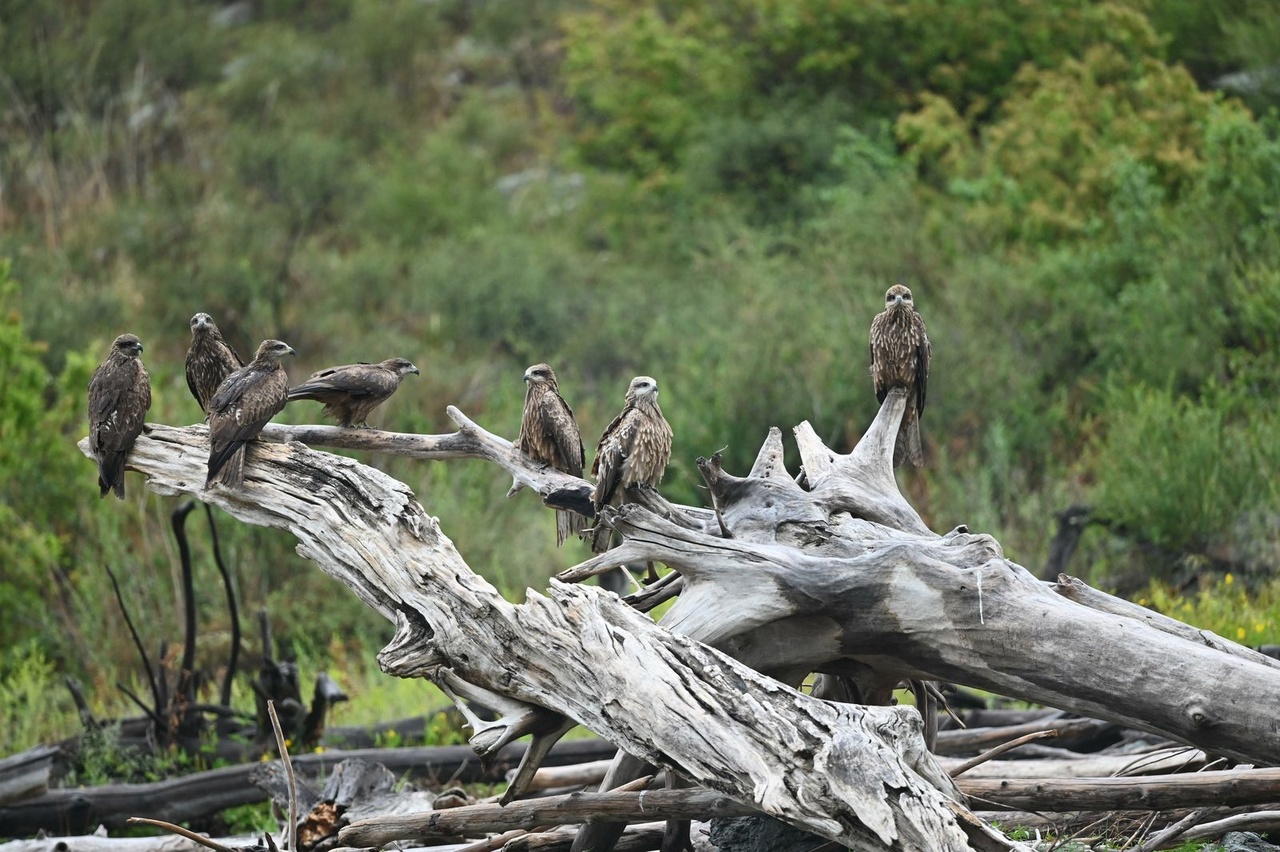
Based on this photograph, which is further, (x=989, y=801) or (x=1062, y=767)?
(x=1062, y=767)

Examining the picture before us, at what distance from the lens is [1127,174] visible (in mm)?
15797

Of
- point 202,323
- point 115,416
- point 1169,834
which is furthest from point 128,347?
point 1169,834

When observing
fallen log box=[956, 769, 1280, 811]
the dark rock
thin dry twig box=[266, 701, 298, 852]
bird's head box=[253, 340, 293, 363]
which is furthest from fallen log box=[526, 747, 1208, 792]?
bird's head box=[253, 340, 293, 363]

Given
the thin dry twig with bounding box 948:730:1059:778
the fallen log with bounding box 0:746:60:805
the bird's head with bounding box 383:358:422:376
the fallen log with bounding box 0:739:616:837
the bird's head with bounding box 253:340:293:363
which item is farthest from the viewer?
the fallen log with bounding box 0:739:616:837

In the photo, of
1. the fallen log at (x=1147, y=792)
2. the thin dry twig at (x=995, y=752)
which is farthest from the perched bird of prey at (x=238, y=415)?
the fallen log at (x=1147, y=792)

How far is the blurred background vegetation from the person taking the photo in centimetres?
1280

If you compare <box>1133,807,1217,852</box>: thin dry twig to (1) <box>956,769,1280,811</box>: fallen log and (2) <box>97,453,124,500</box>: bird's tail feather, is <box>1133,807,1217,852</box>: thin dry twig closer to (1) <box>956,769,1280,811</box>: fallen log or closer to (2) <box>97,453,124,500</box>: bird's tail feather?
(1) <box>956,769,1280,811</box>: fallen log

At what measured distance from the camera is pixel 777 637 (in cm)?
533

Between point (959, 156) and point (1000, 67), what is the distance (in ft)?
9.60

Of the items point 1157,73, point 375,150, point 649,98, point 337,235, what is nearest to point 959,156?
point 1157,73

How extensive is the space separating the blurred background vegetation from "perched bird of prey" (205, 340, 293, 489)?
3.64 meters

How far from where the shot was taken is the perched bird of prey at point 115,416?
20.0 ft

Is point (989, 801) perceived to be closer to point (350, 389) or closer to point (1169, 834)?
point (1169, 834)

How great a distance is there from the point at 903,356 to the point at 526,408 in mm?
1667
